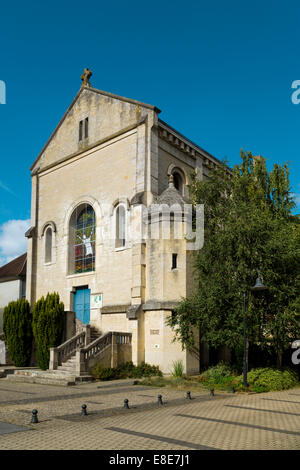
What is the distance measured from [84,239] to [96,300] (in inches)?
165

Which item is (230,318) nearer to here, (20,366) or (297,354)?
(297,354)

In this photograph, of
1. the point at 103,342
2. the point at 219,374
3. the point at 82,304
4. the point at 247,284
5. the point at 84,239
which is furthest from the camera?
the point at 84,239

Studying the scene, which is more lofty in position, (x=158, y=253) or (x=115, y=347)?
(x=158, y=253)

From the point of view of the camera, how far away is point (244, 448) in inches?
297

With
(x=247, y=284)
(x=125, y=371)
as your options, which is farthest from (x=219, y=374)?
(x=125, y=371)

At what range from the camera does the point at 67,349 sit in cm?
2194

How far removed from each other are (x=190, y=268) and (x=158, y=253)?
1.69 m

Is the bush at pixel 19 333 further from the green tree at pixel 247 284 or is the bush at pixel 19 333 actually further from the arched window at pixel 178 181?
the arched window at pixel 178 181

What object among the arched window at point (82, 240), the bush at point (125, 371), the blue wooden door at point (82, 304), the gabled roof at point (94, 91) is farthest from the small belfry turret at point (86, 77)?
the bush at point (125, 371)

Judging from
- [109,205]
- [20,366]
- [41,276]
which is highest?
[109,205]

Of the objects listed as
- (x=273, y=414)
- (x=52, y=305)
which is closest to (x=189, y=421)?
(x=273, y=414)

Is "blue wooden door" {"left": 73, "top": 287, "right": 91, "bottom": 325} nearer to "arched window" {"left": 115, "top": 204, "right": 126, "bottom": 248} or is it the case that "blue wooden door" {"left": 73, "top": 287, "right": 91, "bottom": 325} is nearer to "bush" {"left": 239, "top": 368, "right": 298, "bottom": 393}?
"arched window" {"left": 115, "top": 204, "right": 126, "bottom": 248}

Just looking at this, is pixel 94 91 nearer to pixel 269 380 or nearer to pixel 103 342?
pixel 103 342

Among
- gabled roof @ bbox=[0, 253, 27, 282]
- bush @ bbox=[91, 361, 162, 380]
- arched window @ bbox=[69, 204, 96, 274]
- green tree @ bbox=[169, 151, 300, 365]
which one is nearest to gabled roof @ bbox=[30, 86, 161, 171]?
arched window @ bbox=[69, 204, 96, 274]
